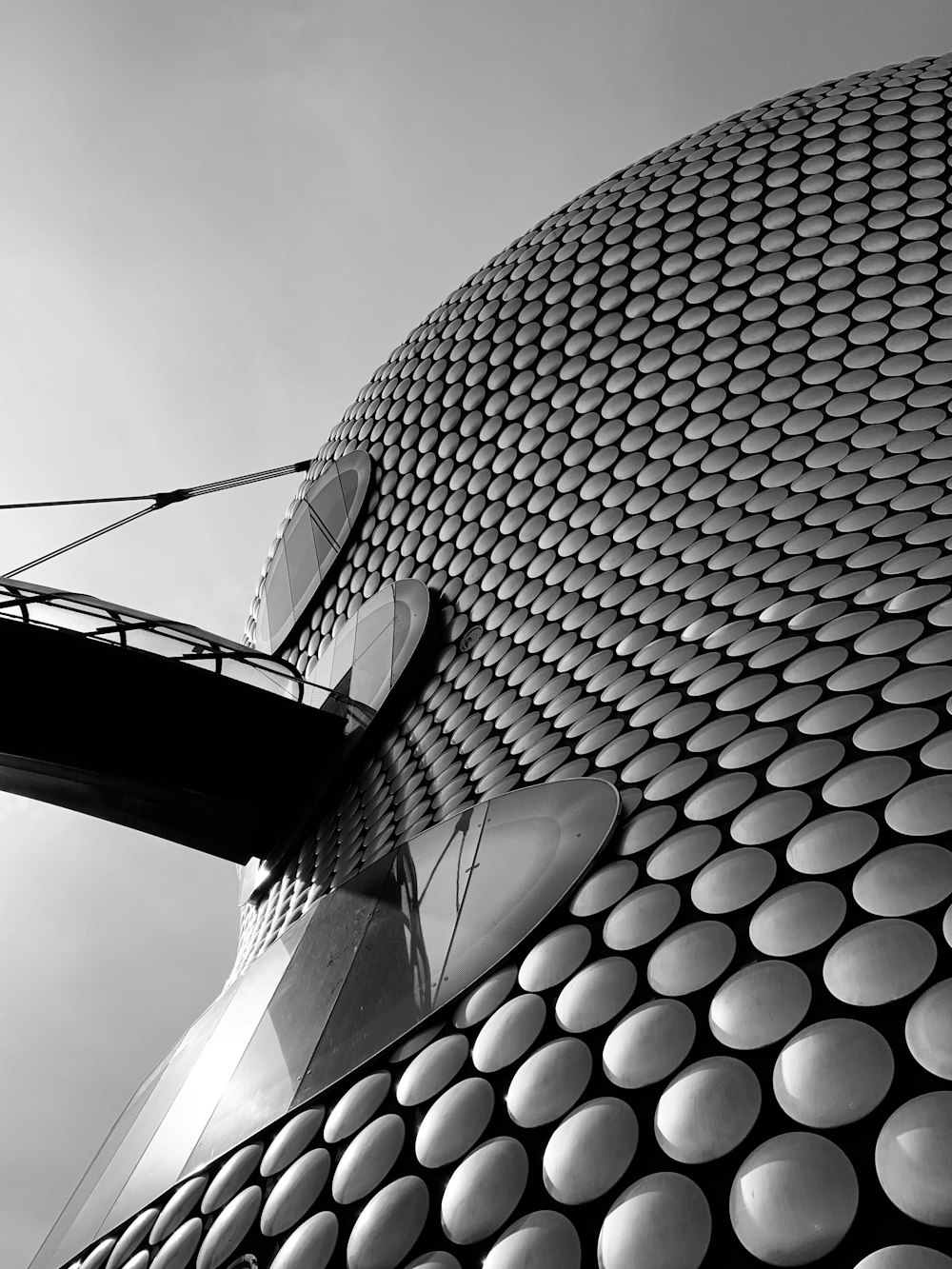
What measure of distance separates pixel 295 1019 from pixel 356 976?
473 mm

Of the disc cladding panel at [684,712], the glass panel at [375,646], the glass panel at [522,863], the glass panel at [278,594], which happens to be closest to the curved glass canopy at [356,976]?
the glass panel at [522,863]

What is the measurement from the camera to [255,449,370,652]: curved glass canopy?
1259 centimetres

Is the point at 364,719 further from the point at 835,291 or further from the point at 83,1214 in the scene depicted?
the point at 835,291

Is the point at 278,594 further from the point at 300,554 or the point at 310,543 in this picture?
the point at 310,543

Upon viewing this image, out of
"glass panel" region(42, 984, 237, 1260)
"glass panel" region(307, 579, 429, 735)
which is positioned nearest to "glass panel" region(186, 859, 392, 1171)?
"glass panel" region(42, 984, 237, 1260)

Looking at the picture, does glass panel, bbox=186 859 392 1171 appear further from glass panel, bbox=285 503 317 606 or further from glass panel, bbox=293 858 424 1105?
glass panel, bbox=285 503 317 606

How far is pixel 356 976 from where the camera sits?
200 inches

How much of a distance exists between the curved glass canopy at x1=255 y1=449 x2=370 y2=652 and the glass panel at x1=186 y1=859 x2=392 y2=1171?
665 centimetres

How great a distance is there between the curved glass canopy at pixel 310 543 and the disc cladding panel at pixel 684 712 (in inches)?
10.4

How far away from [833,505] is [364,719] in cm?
434

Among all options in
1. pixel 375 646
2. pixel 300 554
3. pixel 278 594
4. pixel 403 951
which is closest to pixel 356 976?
pixel 403 951

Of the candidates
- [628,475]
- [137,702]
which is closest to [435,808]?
[137,702]

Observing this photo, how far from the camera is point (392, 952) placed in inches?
197

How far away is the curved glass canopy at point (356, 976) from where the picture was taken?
450 cm
